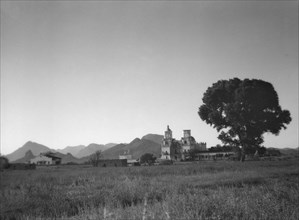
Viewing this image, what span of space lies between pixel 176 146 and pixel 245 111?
81092mm

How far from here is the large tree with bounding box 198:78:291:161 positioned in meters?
39.9

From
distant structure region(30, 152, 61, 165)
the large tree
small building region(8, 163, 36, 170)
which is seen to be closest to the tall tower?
distant structure region(30, 152, 61, 165)

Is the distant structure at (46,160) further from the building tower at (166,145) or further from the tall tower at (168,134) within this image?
the tall tower at (168,134)

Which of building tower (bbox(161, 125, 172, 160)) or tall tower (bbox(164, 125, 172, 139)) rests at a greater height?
tall tower (bbox(164, 125, 172, 139))

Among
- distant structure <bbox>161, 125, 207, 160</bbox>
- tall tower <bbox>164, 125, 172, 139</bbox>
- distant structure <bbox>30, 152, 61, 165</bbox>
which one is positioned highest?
tall tower <bbox>164, 125, 172, 139</bbox>

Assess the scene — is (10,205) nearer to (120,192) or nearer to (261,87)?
(120,192)

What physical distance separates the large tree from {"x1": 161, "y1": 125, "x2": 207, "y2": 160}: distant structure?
63.1 metres

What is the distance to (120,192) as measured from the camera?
10047 millimetres

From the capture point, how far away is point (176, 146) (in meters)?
119

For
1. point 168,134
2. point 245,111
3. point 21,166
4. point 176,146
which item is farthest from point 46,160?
point 245,111

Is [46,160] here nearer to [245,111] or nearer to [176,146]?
[176,146]

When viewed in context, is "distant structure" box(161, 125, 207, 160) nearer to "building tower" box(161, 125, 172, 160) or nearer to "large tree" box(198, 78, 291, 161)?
"building tower" box(161, 125, 172, 160)

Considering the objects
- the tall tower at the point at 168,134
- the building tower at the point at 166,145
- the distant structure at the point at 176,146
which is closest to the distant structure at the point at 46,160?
the building tower at the point at 166,145

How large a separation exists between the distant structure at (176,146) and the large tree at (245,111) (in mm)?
63073
